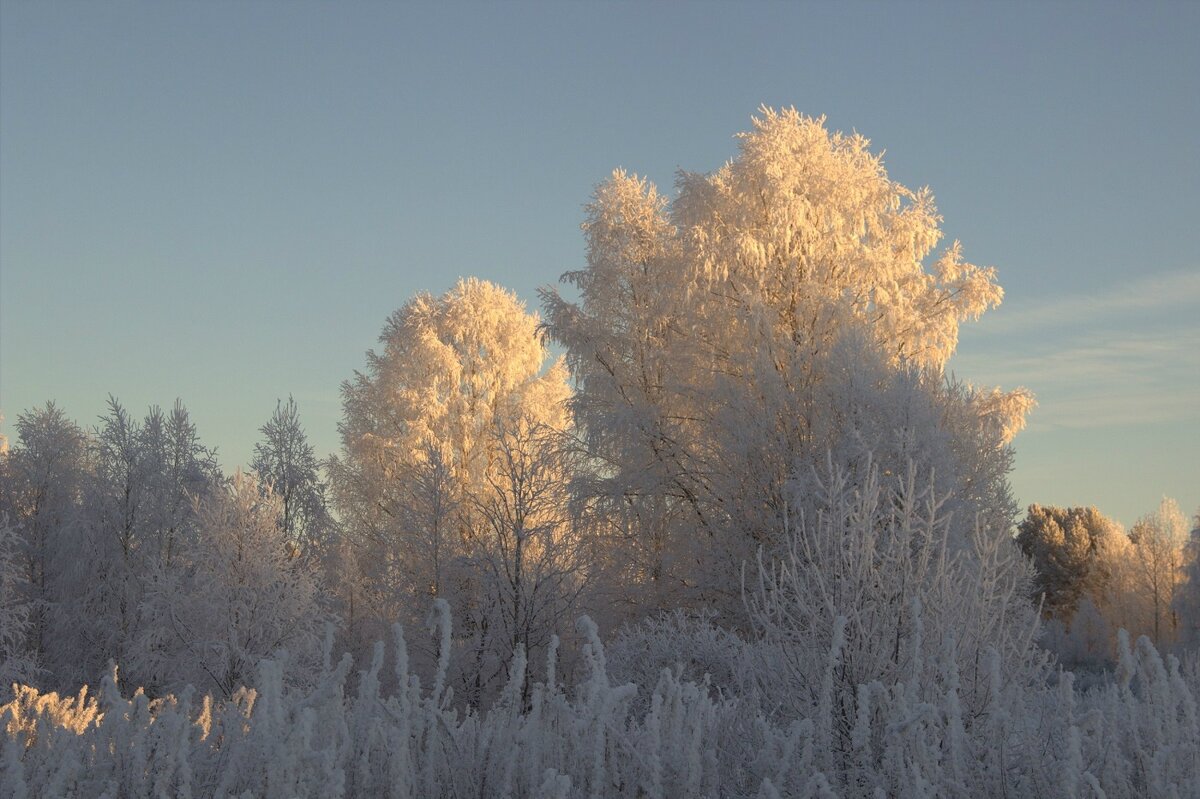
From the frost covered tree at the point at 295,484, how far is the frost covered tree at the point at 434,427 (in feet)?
2.57

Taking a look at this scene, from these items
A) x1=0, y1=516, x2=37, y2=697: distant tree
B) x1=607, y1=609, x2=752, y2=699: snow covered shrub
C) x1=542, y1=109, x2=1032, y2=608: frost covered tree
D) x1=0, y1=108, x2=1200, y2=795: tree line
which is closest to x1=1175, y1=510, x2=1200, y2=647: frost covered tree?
→ x1=0, y1=108, x2=1200, y2=795: tree line

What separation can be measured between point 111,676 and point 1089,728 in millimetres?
4966

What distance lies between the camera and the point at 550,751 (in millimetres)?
4695

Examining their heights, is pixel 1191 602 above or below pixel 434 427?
below

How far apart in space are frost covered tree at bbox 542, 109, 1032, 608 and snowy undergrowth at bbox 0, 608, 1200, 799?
11.1 meters

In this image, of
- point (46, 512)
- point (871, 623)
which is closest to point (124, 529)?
point (46, 512)

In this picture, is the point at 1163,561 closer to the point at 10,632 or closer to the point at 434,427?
the point at 434,427

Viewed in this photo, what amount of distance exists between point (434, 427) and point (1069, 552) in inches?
1327

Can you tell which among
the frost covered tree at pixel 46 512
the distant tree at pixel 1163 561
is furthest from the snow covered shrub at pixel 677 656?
the distant tree at pixel 1163 561

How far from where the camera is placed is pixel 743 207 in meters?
19.3

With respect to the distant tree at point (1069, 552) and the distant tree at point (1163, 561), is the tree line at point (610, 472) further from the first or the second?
the distant tree at point (1069, 552)

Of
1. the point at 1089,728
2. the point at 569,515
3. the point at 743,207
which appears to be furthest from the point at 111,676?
the point at 743,207

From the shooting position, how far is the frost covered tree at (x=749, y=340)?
54.9 feet

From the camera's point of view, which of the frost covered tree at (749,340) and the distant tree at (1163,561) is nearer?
the frost covered tree at (749,340)
